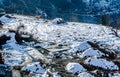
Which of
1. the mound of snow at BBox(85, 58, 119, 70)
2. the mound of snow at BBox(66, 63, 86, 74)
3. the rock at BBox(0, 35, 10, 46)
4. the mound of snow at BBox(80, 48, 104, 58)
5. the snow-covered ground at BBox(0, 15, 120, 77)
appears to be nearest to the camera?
the mound of snow at BBox(66, 63, 86, 74)

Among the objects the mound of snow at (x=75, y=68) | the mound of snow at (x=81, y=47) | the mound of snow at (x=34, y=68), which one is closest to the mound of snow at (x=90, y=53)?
the mound of snow at (x=81, y=47)

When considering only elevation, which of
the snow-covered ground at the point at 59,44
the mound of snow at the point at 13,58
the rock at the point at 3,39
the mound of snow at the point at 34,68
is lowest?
the snow-covered ground at the point at 59,44

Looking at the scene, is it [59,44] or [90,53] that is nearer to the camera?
[90,53]

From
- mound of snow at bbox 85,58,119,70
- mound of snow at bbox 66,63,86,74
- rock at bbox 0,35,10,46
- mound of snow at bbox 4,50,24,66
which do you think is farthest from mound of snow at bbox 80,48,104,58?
rock at bbox 0,35,10,46

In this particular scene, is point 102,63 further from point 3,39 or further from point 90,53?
point 3,39

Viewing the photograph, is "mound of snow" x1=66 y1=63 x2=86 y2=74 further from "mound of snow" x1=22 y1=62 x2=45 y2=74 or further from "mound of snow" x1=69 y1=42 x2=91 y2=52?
"mound of snow" x1=69 y1=42 x2=91 y2=52

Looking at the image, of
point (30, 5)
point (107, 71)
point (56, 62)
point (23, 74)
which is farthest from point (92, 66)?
point (30, 5)

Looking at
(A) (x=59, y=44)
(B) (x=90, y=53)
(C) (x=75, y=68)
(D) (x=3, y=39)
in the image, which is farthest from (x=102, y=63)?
(D) (x=3, y=39)

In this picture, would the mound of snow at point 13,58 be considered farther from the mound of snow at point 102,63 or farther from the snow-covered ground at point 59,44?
the mound of snow at point 102,63
